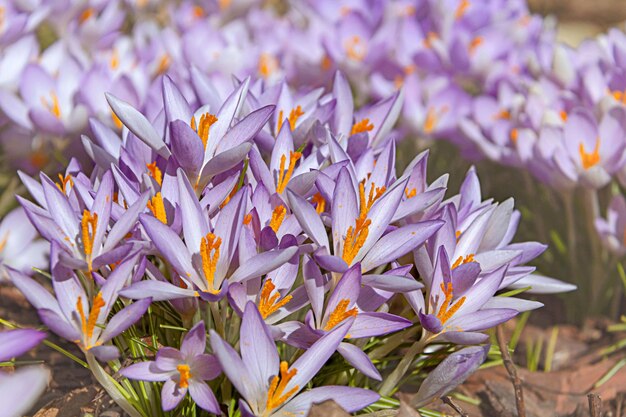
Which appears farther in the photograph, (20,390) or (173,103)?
(173,103)

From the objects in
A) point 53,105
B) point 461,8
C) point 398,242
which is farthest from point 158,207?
point 461,8

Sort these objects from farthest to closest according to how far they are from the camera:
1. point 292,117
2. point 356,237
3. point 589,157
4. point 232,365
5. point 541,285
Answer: point 589,157 < point 292,117 < point 541,285 < point 356,237 < point 232,365

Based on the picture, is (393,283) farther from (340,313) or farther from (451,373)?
(451,373)

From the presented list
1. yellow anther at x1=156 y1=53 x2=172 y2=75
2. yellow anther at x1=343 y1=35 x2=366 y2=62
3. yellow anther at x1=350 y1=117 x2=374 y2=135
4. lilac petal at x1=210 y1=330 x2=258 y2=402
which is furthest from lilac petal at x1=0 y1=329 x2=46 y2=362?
yellow anther at x1=343 y1=35 x2=366 y2=62

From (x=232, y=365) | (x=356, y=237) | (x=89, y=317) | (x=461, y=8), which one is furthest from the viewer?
(x=461, y=8)

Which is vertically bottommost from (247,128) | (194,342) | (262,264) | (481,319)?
(481,319)

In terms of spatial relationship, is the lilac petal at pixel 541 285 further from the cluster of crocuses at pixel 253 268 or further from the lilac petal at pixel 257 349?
the lilac petal at pixel 257 349

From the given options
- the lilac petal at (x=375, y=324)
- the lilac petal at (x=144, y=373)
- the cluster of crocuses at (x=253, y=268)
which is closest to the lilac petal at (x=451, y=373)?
the cluster of crocuses at (x=253, y=268)
